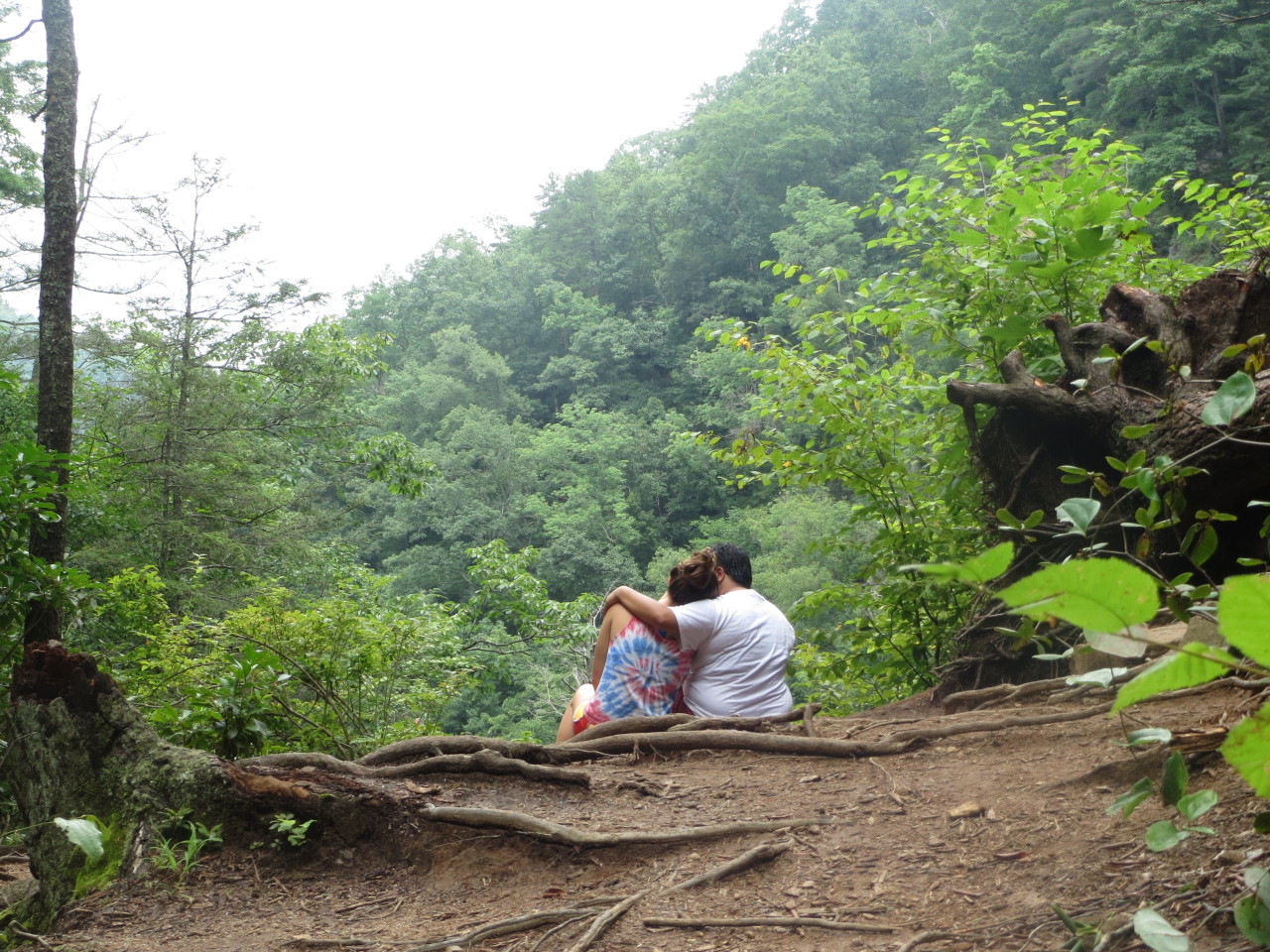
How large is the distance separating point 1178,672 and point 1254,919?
0.66 meters

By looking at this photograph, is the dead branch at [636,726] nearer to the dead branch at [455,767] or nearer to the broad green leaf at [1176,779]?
the dead branch at [455,767]

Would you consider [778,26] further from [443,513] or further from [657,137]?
[443,513]

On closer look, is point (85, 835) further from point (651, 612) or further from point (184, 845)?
point (651, 612)

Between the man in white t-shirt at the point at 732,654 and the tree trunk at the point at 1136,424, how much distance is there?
93cm

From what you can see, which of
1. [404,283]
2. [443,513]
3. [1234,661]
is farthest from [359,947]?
[404,283]

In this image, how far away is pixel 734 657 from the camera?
4.50 metres

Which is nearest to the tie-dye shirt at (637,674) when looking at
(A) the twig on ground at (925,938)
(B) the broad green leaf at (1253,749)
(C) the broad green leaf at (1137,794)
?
(A) the twig on ground at (925,938)

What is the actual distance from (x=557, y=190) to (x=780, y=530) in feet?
140

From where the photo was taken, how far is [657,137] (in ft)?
265

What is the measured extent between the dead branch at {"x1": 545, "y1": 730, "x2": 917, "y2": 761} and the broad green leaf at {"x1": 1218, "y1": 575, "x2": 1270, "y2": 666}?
2.76 metres

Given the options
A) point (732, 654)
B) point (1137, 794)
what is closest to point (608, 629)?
point (732, 654)

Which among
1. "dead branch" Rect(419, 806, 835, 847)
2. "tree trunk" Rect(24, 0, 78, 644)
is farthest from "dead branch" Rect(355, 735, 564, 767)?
"tree trunk" Rect(24, 0, 78, 644)

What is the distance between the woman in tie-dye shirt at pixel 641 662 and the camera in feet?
14.4

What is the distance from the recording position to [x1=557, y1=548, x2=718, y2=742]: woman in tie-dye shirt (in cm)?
438
